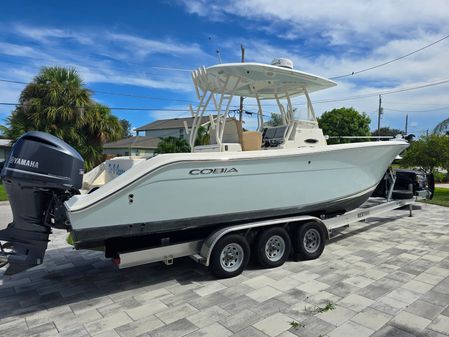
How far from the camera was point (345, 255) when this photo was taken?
5789mm

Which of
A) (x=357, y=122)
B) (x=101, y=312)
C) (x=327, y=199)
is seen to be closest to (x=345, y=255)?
(x=327, y=199)

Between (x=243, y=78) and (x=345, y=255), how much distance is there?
337cm

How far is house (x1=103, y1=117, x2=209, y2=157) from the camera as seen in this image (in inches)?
1358

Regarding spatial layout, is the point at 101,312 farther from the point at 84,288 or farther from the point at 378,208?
the point at 378,208

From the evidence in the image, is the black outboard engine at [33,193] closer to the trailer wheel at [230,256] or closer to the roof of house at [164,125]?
the trailer wheel at [230,256]

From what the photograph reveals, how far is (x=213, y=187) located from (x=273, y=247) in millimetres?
1498

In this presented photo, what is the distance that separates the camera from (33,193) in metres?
3.97

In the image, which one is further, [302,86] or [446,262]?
[302,86]

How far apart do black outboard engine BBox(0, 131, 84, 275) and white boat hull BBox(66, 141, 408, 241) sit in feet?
1.29

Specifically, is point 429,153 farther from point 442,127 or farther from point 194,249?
point 194,249

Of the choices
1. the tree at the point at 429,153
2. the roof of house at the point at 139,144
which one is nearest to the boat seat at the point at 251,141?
the tree at the point at 429,153

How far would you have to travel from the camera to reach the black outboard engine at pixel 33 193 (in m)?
3.91

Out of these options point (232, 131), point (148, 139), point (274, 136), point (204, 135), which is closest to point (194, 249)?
point (232, 131)

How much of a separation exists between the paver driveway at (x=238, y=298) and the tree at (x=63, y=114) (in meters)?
10.3
